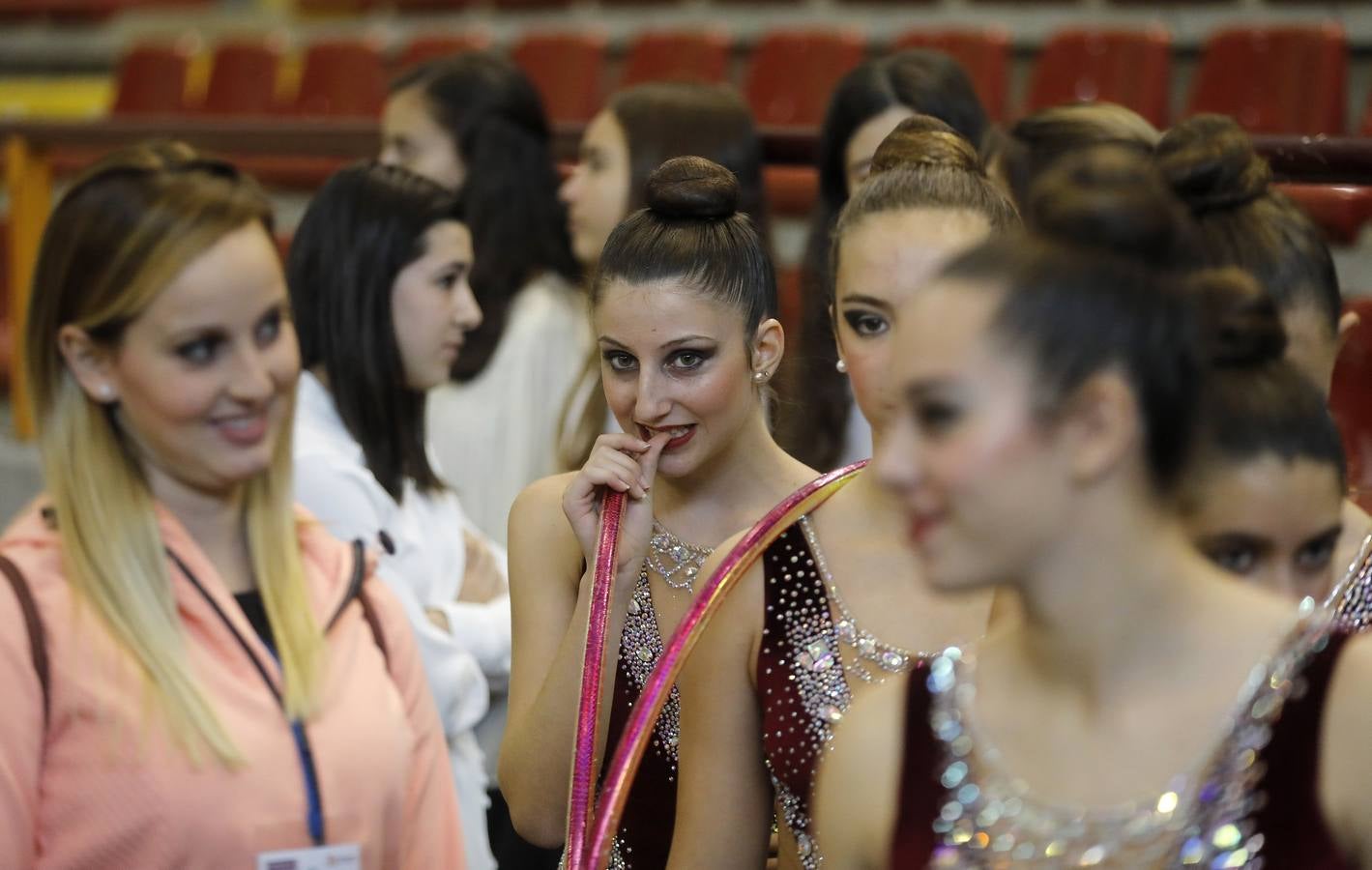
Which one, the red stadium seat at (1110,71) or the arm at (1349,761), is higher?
the red stadium seat at (1110,71)

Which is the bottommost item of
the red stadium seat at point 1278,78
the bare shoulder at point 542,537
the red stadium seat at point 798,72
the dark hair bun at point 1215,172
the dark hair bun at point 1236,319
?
the bare shoulder at point 542,537

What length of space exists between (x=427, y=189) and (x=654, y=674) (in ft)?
4.91

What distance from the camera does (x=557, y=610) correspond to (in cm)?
203

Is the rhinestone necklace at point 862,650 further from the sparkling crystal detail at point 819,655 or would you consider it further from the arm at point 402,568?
the arm at point 402,568

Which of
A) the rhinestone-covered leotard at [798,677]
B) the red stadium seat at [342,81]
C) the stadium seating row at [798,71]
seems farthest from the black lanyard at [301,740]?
the red stadium seat at [342,81]

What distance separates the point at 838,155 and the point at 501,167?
0.97 meters

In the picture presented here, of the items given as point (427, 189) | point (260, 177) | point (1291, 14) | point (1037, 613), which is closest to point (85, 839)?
point (1037, 613)

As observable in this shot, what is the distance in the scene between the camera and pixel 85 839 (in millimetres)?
1695

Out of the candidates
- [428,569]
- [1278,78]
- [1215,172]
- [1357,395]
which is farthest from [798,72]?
[1215,172]

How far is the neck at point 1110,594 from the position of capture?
3.75ft

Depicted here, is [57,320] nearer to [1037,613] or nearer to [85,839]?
[85,839]

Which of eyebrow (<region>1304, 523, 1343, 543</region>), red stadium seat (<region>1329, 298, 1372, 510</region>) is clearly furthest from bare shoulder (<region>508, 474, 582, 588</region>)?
red stadium seat (<region>1329, 298, 1372, 510</region>)

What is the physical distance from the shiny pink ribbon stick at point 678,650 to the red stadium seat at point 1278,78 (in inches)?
132

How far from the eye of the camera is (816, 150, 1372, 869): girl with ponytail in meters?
1.11
